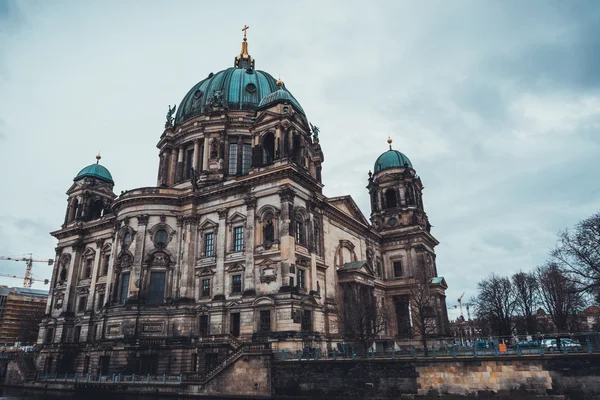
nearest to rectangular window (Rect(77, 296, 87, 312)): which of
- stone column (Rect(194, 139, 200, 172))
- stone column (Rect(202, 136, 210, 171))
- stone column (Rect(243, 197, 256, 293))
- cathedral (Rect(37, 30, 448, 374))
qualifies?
cathedral (Rect(37, 30, 448, 374))

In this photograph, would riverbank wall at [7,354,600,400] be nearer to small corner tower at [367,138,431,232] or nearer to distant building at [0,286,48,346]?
small corner tower at [367,138,431,232]

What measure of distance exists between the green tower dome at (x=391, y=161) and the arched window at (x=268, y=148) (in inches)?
909

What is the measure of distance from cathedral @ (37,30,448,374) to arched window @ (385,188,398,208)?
261cm

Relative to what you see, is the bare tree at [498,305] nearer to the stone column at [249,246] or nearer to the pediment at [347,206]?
the pediment at [347,206]

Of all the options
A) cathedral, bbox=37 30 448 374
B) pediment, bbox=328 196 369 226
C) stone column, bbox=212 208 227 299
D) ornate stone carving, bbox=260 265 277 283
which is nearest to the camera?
ornate stone carving, bbox=260 265 277 283

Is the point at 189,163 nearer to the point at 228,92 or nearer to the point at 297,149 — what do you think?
the point at 228,92

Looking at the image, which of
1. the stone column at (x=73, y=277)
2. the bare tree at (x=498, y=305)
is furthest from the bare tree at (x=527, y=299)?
the stone column at (x=73, y=277)

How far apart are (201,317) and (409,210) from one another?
31613mm

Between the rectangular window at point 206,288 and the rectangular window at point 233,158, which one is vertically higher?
the rectangular window at point 233,158

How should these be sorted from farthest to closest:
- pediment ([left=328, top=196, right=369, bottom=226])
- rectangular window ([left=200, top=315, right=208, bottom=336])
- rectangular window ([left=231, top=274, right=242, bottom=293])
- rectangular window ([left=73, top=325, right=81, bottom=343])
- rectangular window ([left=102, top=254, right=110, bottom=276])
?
pediment ([left=328, top=196, right=369, bottom=226])
rectangular window ([left=102, top=254, right=110, bottom=276])
rectangular window ([left=73, top=325, right=81, bottom=343])
rectangular window ([left=200, top=315, right=208, bottom=336])
rectangular window ([left=231, top=274, right=242, bottom=293])

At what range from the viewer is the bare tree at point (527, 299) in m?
54.9

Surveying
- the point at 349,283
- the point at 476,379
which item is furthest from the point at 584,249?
the point at 349,283

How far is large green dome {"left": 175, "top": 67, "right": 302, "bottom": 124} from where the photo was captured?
52000 millimetres

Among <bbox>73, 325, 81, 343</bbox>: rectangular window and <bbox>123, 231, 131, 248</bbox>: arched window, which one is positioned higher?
<bbox>123, 231, 131, 248</bbox>: arched window
